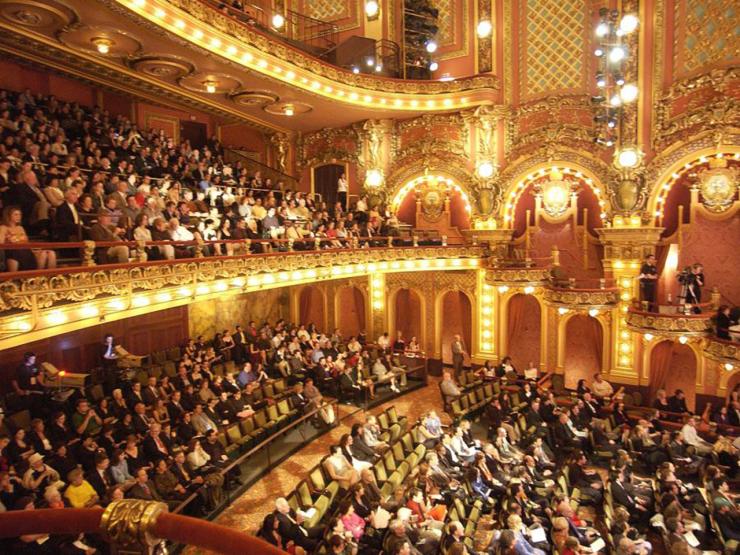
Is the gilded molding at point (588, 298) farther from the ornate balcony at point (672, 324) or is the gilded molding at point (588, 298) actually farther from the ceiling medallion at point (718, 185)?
the ceiling medallion at point (718, 185)

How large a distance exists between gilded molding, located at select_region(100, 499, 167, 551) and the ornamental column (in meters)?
14.4

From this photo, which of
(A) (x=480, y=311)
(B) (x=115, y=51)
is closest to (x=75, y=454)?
(B) (x=115, y=51)

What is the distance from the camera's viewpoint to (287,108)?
15445 mm

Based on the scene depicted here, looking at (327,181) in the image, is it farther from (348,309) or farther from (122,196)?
(122,196)

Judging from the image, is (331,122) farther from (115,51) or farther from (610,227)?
(610,227)

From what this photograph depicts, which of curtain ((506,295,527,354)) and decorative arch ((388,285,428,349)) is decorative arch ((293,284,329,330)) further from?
curtain ((506,295,527,354))

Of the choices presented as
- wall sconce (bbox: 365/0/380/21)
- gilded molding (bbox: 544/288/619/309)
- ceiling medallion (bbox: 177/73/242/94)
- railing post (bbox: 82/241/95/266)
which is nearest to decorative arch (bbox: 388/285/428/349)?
gilded molding (bbox: 544/288/619/309)

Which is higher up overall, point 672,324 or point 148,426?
point 672,324

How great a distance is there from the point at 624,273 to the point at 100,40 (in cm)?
1384

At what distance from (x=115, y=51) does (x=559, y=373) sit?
14181 mm

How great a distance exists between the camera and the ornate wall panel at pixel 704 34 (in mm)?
12461

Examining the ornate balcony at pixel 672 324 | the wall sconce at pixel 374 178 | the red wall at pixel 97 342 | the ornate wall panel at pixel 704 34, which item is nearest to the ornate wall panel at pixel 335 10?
the wall sconce at pixel 374 178

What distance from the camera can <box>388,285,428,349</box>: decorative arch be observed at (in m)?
17.3

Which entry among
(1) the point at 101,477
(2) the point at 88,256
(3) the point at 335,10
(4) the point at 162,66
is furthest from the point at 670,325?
(3) the point at 335,10
